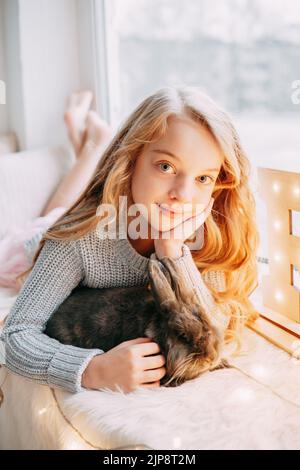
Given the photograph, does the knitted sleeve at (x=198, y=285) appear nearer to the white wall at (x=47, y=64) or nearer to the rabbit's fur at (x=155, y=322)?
the rabbit's fur at (x=155, y=322)

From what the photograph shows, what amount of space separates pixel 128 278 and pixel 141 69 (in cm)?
114

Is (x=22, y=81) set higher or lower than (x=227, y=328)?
higher

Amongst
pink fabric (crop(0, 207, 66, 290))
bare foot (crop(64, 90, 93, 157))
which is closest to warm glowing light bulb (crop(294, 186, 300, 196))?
pink fabric (crop(0, 207, 66, 290))

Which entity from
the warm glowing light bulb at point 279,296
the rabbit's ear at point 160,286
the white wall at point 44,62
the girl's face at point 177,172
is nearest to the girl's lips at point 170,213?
the girl's face at point 177,172

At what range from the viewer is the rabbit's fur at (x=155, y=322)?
35.7 inches

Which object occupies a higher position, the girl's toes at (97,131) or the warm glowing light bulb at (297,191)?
the girl's toes at (97,131)

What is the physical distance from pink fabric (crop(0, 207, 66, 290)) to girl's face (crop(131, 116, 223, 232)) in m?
0.60

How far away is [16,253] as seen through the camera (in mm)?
1562

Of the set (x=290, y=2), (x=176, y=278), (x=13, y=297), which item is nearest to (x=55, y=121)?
(x=13, y=297)

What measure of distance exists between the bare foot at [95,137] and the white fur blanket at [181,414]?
940mm

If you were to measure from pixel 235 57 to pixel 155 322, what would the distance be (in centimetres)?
100

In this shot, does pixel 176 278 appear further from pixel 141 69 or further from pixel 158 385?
pixel 141 69

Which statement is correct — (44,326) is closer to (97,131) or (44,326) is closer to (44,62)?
(97,131)

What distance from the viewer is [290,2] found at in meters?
1.40
